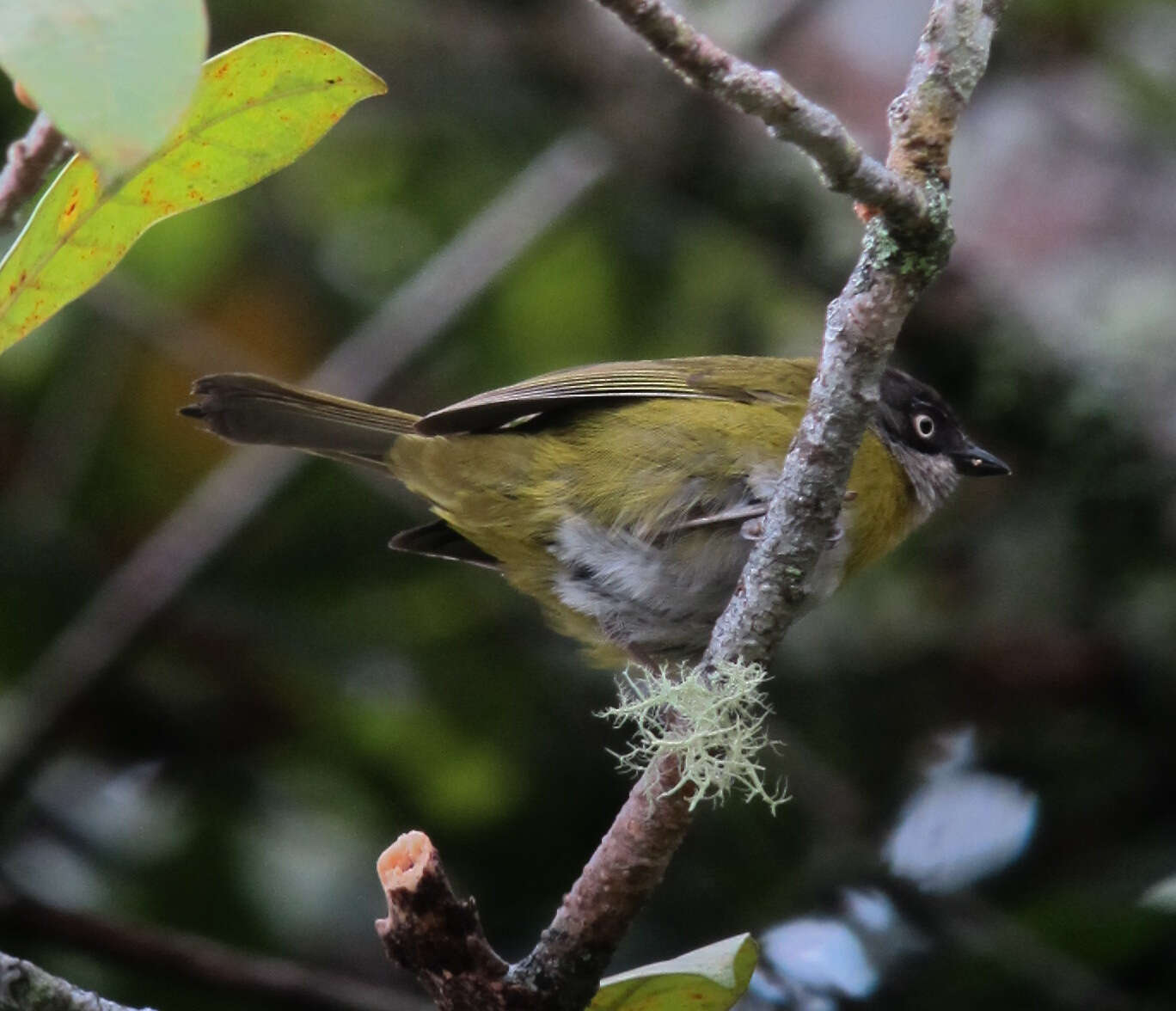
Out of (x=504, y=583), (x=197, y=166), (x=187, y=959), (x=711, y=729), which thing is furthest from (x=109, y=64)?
(x=504, y=583)

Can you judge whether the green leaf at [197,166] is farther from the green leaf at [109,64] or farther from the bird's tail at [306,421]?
the bird's tail at [306,421]

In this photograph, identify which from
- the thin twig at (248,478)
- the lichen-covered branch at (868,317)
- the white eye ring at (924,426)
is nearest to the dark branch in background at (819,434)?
the lichen-covered branch at (868,317)

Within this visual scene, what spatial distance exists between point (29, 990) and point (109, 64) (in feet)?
3.80

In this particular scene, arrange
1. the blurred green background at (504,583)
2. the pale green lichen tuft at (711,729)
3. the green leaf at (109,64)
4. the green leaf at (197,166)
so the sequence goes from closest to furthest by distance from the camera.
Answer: the green leaf at (109,64), the green leaf at (197,166), the pale green lichen tuft at (711,729), the blurred green background at (504,583)

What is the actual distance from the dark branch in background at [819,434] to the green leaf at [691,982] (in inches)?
3.8

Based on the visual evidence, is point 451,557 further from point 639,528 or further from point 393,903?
point 393,903

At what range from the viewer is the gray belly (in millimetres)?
3564

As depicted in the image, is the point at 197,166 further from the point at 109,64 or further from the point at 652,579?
the point at 652,579

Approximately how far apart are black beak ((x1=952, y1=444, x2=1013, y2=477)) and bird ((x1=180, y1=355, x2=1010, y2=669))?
346mm

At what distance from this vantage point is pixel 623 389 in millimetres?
3684

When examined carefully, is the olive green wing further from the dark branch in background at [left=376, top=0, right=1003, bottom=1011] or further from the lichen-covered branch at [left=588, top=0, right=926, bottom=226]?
the lichen-covered branch at [left=588, top=0, right=926, bottom=226]

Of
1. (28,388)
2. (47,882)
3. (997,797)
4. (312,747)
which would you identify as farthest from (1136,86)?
(47,882)

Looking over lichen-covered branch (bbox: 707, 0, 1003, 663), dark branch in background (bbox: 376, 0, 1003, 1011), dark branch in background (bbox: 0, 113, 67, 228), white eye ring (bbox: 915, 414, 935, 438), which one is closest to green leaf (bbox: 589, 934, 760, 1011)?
dark branch in background (bbox: 376, 0, 1003, 1011)

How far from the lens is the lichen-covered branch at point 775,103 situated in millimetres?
1882
